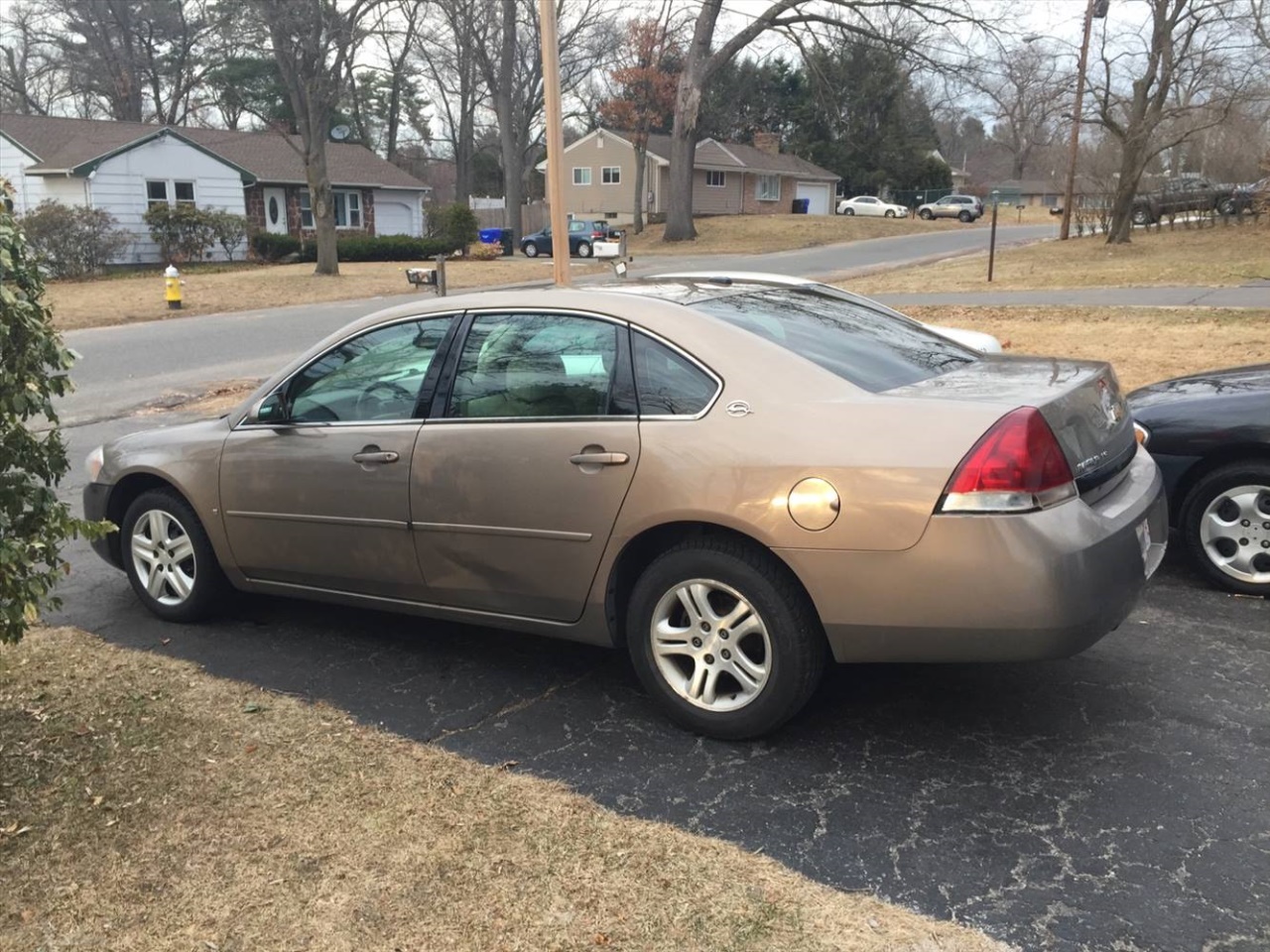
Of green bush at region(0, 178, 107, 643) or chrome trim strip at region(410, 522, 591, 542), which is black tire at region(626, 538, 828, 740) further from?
green bush at region(0, 178, 107, 643)

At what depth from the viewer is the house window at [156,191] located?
35.6 meters

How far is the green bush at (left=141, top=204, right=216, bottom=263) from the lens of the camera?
3406cm

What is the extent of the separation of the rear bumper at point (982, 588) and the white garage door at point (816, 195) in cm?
6850

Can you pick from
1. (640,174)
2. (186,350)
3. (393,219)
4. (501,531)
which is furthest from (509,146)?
(501,531)

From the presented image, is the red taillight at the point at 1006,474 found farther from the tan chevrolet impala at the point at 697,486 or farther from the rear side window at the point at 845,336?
the rear side window at the point at 845,336

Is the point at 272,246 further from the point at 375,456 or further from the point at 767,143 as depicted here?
the point at 767,143

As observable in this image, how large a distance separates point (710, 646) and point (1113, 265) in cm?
2622

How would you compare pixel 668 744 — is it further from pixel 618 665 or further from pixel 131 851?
pixel 131 851

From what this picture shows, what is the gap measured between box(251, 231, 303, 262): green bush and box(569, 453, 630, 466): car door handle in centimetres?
3577

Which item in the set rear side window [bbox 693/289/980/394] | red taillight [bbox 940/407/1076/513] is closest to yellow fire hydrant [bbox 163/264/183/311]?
rear side window [bbox 693/289/980/394]

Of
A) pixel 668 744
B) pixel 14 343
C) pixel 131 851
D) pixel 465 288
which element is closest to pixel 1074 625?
pixel 668 744

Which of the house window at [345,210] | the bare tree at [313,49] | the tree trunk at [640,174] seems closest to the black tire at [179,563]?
the bare tree at [313,49]

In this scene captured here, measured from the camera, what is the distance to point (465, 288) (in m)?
26.4

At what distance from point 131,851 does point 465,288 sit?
24.1m
